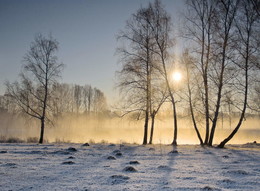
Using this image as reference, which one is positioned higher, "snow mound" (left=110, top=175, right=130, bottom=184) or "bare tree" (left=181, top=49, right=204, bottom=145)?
"bare tree" (left=181, top=49, right=204, bottom=145)

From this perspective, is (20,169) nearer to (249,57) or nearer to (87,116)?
(249,57)

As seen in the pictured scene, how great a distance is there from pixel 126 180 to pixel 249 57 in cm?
1512

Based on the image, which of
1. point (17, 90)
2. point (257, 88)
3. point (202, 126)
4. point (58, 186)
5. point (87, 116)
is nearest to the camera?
point (58, 186)

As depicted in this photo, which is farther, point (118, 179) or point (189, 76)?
point (189, 76)

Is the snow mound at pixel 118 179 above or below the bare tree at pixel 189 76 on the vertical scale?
below

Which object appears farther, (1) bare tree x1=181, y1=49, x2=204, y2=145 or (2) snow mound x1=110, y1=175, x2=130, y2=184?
(1) bare tree x1=181, y1=49, x2=204, y2=145

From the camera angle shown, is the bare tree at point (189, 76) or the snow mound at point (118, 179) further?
the bare tree at point (189, 76)

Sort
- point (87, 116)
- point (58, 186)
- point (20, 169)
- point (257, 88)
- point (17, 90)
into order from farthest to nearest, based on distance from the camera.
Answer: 1. point (87, 116)
2. point (17, 90)
3. point (257, 88)
4. point (20, 169)
5. point (58, 186)

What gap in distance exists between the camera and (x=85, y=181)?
285 inches

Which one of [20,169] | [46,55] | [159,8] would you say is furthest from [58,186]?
[46,55]

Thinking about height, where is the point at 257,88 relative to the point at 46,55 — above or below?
below

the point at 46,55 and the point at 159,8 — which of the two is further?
the point at 46,55

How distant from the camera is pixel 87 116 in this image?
Result: 82188mm

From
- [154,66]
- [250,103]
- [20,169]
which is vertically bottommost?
[20,169]
